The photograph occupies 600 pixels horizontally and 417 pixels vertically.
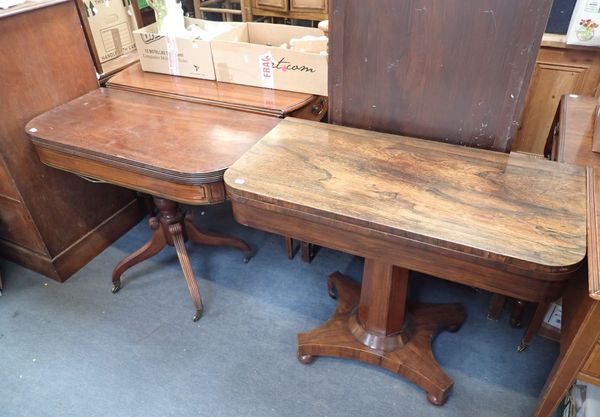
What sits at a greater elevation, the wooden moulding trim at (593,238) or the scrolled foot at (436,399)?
the wooden moulding trim at (593,238)

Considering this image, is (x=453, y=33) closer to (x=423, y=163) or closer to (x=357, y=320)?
(x=423, y=163)

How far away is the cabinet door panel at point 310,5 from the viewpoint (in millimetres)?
2830

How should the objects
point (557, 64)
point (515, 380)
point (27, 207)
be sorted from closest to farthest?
point (515, 380) → point (27, 207) → point (557, 64)

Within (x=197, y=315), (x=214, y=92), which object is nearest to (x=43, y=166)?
(x=214, y=92)

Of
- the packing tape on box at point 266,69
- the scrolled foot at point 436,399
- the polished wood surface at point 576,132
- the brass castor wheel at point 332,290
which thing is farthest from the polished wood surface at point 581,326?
the packing tape on box at point 266,69

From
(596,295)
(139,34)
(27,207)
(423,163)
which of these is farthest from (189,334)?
(596,295)

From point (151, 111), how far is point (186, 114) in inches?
5.5

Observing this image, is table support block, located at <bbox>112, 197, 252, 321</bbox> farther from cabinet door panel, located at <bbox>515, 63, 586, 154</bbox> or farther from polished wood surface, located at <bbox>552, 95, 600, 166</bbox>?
cabinet door panel, located at <bbox>515, 63, 586, 154</bbox>

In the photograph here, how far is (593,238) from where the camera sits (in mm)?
919

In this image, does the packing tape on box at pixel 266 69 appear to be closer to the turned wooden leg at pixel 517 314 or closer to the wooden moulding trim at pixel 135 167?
the wooden moulding trim at pixel 135 167

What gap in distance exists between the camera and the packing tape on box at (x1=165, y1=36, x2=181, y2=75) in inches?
69.6

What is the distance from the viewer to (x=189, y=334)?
1.67m

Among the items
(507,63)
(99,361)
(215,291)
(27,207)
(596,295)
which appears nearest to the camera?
(596,295)

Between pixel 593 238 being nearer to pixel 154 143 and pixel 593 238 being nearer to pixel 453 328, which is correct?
pixel 453 328
